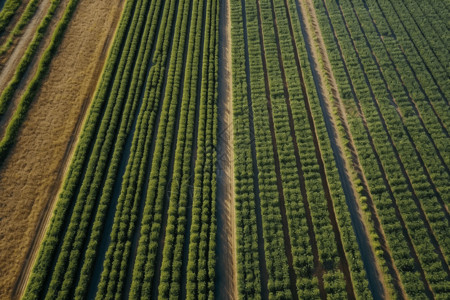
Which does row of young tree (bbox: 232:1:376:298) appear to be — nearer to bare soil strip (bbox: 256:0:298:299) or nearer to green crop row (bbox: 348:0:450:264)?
bare soil strip (bbox: 256:0:298:299)

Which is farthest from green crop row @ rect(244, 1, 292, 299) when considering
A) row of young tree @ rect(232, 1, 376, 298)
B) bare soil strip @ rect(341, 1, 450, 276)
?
bare soil strip @ rect(341, 1, 450, 276)

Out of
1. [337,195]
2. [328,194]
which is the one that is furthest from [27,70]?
[337,195]

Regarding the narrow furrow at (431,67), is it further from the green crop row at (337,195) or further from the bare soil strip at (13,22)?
the bare soil strip at (13,22)

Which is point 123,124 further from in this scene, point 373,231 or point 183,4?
point 373,231

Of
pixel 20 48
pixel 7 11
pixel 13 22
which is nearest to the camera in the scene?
pixel 20 48

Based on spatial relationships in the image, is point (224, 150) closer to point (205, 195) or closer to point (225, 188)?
point (225, 188)

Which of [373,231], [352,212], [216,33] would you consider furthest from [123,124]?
[373,231]
